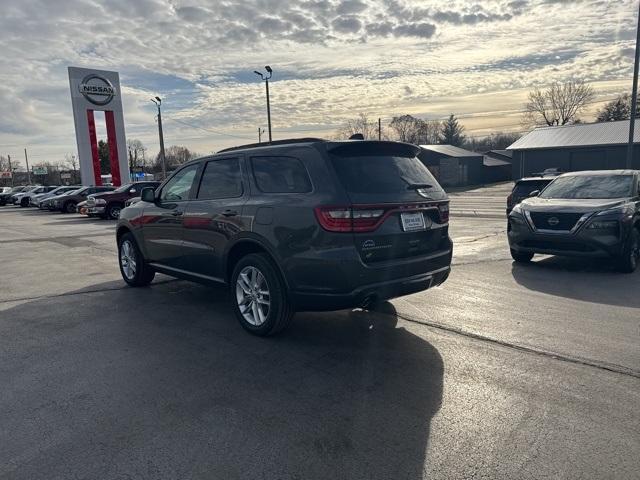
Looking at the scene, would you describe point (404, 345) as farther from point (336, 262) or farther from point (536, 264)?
point (536, 264)

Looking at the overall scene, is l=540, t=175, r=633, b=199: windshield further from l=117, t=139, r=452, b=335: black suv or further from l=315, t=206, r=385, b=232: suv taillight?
l=315, t=206, r=385, b=232: suv taillight

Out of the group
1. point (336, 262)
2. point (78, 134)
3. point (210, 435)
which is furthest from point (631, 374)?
point (78, 134)

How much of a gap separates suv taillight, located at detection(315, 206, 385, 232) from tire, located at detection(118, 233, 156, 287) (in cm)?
380

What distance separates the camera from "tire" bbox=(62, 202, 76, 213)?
26.3 meters

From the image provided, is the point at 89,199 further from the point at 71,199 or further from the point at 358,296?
the point at 358,296

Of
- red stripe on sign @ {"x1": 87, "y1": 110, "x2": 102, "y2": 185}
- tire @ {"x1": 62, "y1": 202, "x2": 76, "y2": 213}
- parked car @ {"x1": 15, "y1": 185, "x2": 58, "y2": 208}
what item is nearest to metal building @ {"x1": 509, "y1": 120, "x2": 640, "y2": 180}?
red stripe on sign @ {"x1": 87, "y1": 110, "x2": 102, "y2": 185}

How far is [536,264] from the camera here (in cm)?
817

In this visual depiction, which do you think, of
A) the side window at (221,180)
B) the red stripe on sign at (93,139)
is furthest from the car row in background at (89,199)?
the side window at (221,180)

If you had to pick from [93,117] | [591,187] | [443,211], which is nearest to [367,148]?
[443,211]

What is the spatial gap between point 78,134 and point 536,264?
3450 cm

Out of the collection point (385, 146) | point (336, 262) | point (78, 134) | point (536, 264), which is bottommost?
point (536, 264)

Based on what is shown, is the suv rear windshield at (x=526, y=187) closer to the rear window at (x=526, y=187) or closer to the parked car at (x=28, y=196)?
the rear window at (x=526, y=187)

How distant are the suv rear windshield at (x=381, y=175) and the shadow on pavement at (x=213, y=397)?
1458 mm

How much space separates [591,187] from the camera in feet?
27.4
